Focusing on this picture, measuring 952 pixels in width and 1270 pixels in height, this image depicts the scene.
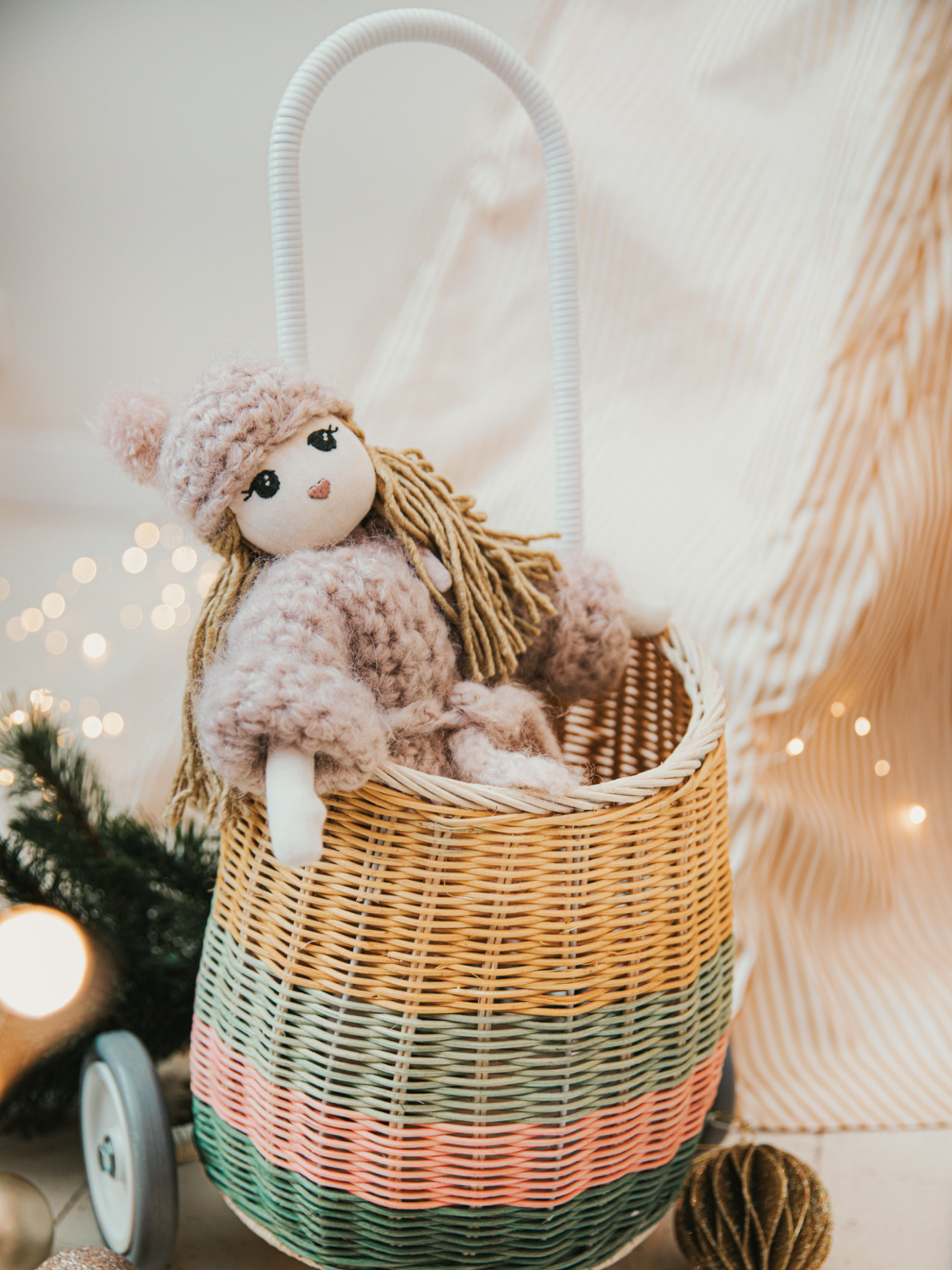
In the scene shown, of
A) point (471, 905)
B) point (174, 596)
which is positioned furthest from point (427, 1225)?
point (174, 596)

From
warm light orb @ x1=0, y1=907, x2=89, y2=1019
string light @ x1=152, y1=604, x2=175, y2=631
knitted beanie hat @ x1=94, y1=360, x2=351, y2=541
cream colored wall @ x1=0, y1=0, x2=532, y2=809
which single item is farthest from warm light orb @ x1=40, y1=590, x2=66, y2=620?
knitted beanie hat @ x1=94, y1=360, x2=351, y2=541

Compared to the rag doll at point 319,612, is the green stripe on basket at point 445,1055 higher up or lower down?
lower down

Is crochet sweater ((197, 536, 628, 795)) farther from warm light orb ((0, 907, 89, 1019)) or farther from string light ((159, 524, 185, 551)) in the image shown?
string light ((159, 524, 185, 551))

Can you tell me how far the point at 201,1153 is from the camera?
30.3 inches

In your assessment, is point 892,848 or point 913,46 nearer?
point 913,46

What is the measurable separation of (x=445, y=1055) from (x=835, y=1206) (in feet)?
1.63

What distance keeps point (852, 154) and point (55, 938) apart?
43.0 inches

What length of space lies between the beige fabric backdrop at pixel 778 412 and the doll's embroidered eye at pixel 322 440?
0.46m

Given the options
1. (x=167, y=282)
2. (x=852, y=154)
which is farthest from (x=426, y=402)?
(x=852, y=154)

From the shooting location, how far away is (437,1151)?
628 mm

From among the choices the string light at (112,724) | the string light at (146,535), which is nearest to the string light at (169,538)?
the string light at (146,535)

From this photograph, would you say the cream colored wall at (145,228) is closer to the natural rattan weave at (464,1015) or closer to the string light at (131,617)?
the string light at (131,617)

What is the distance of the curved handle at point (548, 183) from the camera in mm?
739

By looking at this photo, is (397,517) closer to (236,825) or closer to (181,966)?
(236,825)
